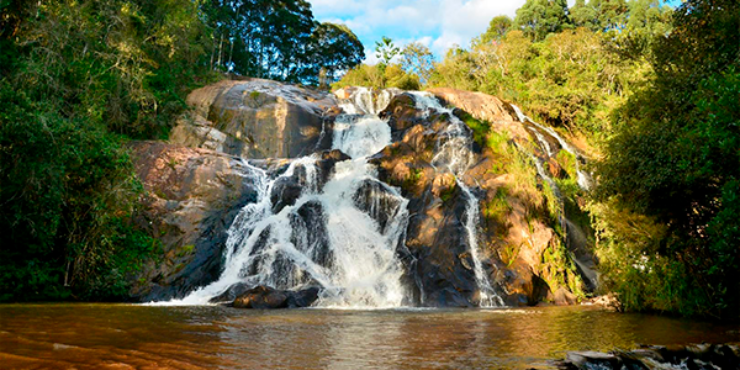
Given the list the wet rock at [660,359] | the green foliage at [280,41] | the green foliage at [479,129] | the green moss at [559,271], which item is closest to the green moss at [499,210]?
the green moss at [559,271]

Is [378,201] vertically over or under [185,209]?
over

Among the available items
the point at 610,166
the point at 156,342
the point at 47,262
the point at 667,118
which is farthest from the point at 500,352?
the point at 47,262

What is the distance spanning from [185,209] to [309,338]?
1081cm

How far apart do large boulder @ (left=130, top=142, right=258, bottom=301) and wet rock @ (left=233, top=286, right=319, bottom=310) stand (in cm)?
281

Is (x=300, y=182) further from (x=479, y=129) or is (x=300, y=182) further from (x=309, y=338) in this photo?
(x=309, y=338)

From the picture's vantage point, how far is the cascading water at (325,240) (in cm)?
1453

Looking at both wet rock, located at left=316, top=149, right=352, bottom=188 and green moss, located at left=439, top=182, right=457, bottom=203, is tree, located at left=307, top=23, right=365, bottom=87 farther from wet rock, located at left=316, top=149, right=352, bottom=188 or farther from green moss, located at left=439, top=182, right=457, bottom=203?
green moss, located at left=439, top=182, right=457, bottom=203

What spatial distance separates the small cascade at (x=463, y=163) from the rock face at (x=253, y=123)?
19.1 ft

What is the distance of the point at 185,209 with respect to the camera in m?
16.3

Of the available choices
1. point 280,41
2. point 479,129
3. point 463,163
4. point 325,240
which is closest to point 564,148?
point 479,129

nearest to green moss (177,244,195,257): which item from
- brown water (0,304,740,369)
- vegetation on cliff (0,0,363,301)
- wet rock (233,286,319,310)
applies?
vegetation on cliff (0,0,363,301)

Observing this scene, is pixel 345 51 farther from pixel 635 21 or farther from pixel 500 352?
pixel 500 352

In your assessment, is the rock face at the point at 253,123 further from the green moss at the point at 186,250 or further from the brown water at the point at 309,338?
the brown water at the point at 309,338

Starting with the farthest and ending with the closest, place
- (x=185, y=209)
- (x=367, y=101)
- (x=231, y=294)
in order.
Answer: (x=367, y=101), (x=185, y=209), (x=231, y=294)
